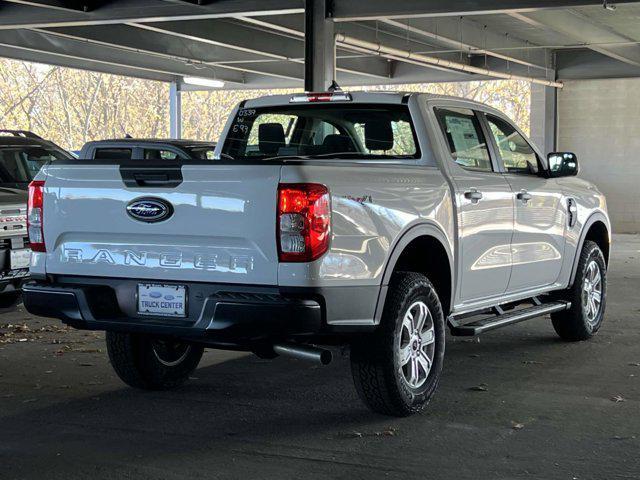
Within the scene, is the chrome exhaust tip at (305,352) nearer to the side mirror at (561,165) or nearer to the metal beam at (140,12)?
the side mirror at (561,165)

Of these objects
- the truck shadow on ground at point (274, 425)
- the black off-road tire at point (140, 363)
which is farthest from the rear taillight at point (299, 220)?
the black off-road tire at point (140, 363)

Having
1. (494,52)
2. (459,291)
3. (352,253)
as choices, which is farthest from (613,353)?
(494,52)

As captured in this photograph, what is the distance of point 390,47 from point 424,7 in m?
4.87

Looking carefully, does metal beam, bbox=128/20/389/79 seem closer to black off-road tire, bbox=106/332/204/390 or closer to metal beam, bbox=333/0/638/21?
Answer: metal beam, bbox=333/0/638/21

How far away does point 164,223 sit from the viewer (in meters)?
5.55

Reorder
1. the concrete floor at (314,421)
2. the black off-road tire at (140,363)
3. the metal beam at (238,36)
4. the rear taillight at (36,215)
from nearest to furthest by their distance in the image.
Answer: the concrete floor at (314,421) < the rear taillight at (36,215) < the black off-road tire at (140,363) < the metal beam at (238,36)

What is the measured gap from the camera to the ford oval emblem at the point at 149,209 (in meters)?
5.55

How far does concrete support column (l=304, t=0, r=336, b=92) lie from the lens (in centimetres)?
1405

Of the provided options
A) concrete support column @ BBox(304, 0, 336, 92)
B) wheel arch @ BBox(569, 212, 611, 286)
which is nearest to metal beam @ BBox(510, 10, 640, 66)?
concrete support column @ BBox(304, 0, 336, 92)

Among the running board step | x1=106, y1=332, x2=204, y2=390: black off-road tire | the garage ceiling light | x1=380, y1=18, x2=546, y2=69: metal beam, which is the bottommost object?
x1=106, y1=332, x2=204, y2=390: black off-road tire

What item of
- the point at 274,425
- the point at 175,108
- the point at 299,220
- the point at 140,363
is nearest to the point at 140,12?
the point at 140,363

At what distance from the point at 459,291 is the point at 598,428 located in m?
1.35

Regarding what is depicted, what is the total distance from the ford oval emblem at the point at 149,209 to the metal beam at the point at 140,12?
9052 millimetres

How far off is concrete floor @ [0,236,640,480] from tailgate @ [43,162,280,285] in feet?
2.92
